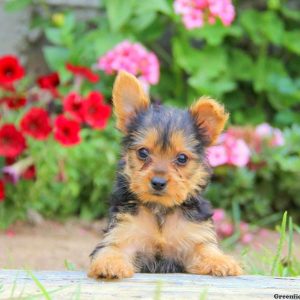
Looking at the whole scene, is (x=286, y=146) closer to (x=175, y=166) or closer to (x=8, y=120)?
(x=8, y=120)

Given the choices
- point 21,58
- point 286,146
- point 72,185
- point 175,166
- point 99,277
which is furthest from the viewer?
point 21,58

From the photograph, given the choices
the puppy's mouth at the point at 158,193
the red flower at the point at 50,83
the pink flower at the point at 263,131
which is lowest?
the pink flower at the point at 263,131

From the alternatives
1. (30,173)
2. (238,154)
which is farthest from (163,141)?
(238,154)

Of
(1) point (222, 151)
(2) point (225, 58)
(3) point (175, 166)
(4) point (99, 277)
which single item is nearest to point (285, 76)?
(2) point (225, 58)

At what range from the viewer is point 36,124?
7.26m

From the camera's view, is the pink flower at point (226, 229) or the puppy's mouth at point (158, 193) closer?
the puppy's mouth at point (158, 193)

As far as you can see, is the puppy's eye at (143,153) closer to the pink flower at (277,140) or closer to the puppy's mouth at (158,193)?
the puppy's mouth at (158,193)

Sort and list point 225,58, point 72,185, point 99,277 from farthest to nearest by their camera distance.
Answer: point 225,58 → point 72,185 → point 99,277

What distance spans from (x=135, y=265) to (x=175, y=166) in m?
0.64

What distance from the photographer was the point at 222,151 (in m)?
8.05

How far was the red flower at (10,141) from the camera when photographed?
7285 mm

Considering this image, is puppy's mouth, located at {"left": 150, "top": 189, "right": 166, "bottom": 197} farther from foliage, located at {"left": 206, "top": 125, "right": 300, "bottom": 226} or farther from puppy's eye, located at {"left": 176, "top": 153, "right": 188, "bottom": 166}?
foliage, located at {"left": 206, "top": 125, "right": 300, "bottom": 226}

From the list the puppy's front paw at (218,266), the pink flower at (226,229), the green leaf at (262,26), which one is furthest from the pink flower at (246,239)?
the puppy's front paw at (218,266)

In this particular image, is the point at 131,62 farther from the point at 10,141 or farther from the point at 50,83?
the point at 10,141
